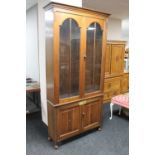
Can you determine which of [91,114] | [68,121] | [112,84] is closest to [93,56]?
[91,114]

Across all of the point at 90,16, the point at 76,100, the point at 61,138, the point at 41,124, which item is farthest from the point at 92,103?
the point at 90,16

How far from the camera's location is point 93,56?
2.91 meters

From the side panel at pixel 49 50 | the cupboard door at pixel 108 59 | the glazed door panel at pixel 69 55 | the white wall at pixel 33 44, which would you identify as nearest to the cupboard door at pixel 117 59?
the cupboard door at pixel 108 59

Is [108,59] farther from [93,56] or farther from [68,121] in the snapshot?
[68,121]

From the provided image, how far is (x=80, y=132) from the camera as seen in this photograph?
9.39 feet

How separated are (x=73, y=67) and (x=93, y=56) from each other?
0.47 m

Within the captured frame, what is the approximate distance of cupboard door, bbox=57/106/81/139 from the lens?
102 inches

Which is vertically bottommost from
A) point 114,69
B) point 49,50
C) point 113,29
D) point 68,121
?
point 68,121

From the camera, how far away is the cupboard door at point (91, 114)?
2.88 metres

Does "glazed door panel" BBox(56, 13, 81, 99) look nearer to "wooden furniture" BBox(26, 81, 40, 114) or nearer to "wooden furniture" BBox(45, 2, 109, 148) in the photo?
"wooden furniture" BBox(45, 2, 109, 148)

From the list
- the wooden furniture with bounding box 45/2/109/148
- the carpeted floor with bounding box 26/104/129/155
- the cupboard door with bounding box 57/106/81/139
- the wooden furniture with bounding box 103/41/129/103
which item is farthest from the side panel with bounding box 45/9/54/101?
the wooden furniture with bounding box 103/41/129/103
